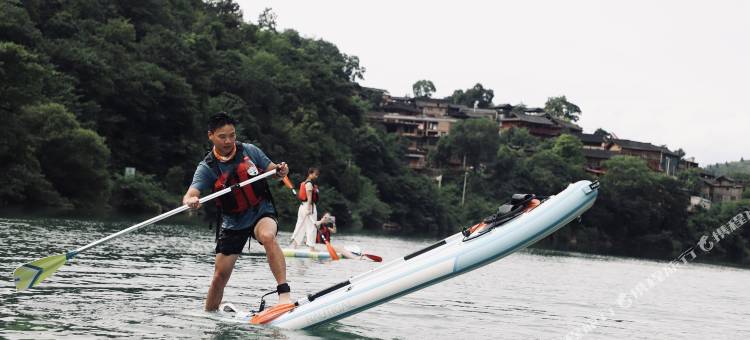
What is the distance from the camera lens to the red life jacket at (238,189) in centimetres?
1057

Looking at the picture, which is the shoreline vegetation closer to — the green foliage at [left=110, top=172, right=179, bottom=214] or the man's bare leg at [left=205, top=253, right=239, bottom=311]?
the green foliage at [left=110, top=172, right=179, bottom=214]

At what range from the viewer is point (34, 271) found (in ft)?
35.2

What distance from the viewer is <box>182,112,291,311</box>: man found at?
10.5 meters

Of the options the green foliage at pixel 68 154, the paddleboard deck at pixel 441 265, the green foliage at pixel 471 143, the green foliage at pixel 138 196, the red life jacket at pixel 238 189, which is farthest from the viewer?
Result: the green foliage at pixel 471 143

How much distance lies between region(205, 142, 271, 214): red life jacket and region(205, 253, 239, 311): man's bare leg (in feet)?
1.71

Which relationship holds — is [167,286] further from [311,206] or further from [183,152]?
[183,152]

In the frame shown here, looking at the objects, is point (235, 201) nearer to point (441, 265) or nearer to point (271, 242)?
point (271, 242)

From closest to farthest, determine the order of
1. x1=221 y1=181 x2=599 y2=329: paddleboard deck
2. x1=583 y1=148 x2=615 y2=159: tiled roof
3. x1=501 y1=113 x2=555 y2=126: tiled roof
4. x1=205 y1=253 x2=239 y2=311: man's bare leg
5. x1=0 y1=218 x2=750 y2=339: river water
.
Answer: x1=0 y1=218 x2=750 y2=339: river water
x1=221 y1=181 x2=599 y2=329: paddleboard deck
x1=205 y1=253 x2=239 y2=311: man's bare leg
x1=583 y1=148 x2=615 y2=159: tiled roof
x1=501 y1=113 x2=555 y2=126: tiled roof

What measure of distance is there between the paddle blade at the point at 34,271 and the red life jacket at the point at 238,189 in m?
2.00

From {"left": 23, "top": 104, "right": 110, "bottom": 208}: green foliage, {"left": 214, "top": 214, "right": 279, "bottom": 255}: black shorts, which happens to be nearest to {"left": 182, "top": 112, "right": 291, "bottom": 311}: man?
{"left": 214, "top": 214, "right": 279, "bottom": 255}: black shorts

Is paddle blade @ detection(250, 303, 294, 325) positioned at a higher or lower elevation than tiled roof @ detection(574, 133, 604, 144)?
lower

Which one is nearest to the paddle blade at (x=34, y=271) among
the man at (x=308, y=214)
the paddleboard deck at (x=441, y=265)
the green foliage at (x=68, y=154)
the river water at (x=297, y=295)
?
the river water at (x=297, y=295)

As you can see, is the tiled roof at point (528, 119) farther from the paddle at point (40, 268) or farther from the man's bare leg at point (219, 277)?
the paddle at point (40, 268)

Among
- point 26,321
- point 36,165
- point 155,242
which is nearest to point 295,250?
point 155,242
